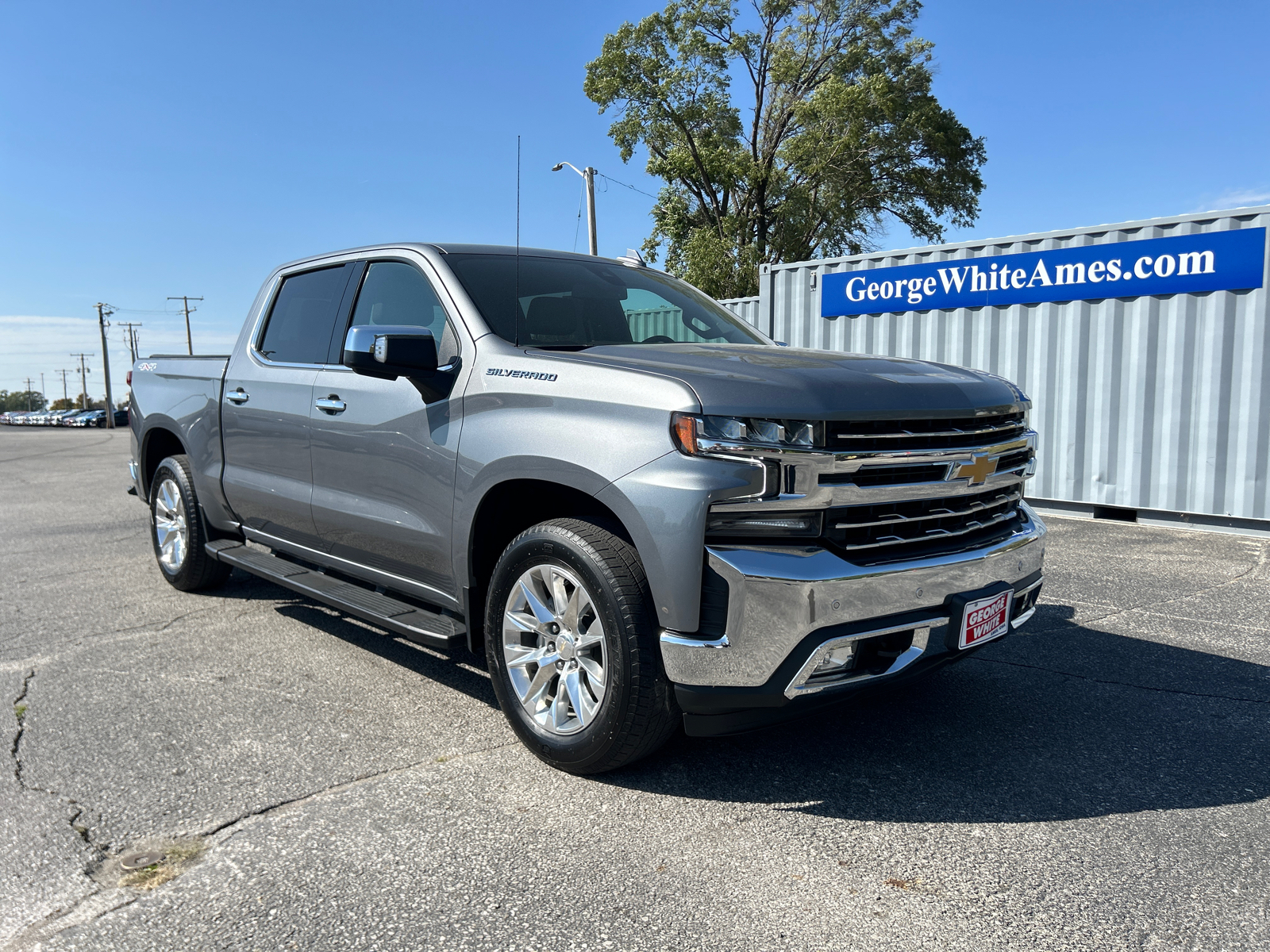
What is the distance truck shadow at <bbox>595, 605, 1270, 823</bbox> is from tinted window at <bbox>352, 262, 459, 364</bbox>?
1.85 m

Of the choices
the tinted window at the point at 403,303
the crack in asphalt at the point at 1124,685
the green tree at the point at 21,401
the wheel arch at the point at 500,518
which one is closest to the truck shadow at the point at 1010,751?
the crack in asphalt at the point at 1124,685

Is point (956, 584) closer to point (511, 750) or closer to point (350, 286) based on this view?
point (511, 750)

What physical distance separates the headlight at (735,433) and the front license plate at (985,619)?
827mm

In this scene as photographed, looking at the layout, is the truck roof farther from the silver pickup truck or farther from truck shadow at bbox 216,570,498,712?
truck shadow at bbox 216,570,498,712

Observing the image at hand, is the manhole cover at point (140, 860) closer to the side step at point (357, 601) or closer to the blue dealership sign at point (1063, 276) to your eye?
the side step at point (357, 601)

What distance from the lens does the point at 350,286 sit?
4523 millimetres

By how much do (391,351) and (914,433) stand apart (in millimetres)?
1838

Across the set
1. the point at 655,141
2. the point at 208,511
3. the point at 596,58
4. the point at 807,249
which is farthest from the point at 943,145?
the point at 208,511

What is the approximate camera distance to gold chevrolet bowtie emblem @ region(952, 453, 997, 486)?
10.3ft

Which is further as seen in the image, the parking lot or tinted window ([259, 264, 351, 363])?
tinted window ([259, 264, 351, 363])

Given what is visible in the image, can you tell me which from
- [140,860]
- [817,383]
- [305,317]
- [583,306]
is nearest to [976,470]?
[817,383]

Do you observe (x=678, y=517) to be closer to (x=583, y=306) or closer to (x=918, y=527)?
(x=918, y=527)

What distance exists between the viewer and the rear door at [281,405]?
4.53m

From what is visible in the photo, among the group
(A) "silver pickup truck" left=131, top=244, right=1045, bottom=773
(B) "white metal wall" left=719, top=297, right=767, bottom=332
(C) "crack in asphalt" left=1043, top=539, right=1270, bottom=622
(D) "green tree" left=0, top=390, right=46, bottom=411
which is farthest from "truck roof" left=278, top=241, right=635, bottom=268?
(D) "green tree" left=0, top=390, right=46, bottom=411
